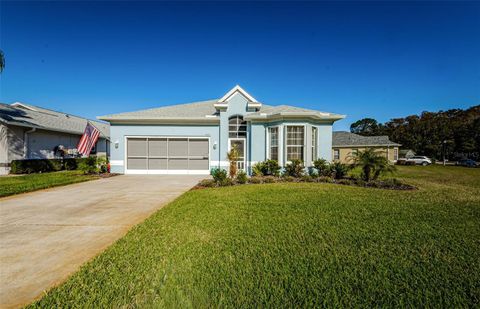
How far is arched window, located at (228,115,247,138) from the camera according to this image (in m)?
13.6

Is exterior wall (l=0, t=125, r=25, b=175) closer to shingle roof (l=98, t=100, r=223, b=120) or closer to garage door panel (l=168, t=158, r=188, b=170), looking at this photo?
shingle roof (l=98, t=100, r=223, b=120)

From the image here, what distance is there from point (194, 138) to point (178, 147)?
4.09ft

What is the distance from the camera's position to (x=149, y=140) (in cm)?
1403

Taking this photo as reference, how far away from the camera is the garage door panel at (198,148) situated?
552 inches

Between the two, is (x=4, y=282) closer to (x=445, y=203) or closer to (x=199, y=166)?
(x=445, y=203)

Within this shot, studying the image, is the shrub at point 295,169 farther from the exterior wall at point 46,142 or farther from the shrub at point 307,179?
the exterior wall at point 46,142

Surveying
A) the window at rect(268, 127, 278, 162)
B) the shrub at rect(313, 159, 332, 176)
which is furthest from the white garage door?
the shrub at rect(313, 159, 332, 176)

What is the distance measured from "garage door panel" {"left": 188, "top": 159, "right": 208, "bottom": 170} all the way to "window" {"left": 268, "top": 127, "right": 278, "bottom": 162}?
14.7ft

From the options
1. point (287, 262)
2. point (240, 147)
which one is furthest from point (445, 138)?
point (287, 262)

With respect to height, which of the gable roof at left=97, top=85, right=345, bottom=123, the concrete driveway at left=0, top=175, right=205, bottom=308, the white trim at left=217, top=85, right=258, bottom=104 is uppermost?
the white trim at left=217, top=85, right=258, bottom=104

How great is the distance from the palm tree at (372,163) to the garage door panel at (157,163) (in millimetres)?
11251

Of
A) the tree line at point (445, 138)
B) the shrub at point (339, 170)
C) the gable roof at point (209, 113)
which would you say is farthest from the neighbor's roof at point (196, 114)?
the tree line at point (445, 138)

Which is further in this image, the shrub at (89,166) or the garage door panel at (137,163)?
the garage door panel at (137,163)

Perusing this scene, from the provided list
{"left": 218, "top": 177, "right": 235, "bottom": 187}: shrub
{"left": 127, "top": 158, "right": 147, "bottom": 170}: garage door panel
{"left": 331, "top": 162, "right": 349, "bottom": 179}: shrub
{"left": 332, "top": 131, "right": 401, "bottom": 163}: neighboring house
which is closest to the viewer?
{"left": 218, "top": 177, "right": 235, "bottom": 187}: shrub
